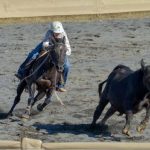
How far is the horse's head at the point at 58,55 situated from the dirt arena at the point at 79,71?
42.5 inches

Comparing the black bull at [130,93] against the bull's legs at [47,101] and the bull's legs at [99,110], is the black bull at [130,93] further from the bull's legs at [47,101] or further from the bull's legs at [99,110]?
the bull's legs at [47,101]

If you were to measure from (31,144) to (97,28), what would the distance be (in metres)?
17.5

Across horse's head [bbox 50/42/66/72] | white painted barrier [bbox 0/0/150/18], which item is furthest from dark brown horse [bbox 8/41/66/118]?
white painted barrier [bbox 0/0/150/18]

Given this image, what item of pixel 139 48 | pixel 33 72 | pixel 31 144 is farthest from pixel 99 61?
pixel 31 144

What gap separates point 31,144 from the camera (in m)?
9.91

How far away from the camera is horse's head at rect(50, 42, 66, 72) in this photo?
46.8ft

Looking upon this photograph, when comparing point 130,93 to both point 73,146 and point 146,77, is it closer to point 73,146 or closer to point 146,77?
point 146,77

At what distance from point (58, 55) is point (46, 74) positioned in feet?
2.58

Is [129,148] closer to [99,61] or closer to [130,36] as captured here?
[99,61]

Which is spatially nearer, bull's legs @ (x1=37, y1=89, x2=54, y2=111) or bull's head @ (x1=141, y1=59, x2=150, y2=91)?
bull's head @ (x1=141, y1=59, x2=150, y2=91)

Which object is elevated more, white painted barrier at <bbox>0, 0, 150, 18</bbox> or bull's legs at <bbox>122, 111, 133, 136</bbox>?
bull's legs at <bbox>122, 111, 133, 136</bbox>

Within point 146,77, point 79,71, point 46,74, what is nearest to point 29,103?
point 46,74

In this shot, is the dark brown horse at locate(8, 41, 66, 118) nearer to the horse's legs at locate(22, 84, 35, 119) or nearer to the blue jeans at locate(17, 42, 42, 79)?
the horse's legs at locate(22, 84, 35, 119)

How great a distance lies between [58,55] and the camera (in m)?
14.3
